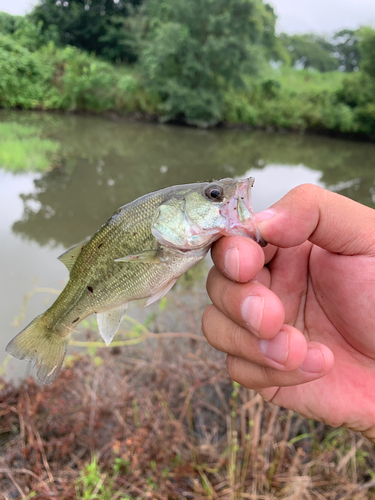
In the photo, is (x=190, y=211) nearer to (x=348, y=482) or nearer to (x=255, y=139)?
(x=348, y=482)

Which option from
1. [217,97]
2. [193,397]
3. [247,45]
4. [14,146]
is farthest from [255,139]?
[193,397]

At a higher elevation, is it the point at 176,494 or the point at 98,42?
the point at 98,42

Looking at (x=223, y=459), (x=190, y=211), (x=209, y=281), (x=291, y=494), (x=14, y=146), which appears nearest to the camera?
(x=190, y=211)

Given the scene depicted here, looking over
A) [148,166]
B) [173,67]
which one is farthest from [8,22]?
[148,166]

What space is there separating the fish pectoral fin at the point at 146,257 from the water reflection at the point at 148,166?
4756 mm

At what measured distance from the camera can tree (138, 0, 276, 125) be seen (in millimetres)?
18250

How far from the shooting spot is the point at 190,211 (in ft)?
4.69

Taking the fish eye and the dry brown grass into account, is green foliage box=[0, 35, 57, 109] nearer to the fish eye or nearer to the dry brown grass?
the dry brown grass

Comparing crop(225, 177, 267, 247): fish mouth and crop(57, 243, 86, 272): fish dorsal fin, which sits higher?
crop(225, 177, 267, 247): fish mouth

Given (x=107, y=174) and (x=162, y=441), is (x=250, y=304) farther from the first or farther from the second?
(x=107, y=174)

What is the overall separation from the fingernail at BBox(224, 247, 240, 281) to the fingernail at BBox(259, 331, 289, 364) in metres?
0.33

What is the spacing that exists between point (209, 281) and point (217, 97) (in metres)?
21.4

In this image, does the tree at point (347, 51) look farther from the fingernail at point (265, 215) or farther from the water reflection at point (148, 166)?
the fingernail at point (265, 215)

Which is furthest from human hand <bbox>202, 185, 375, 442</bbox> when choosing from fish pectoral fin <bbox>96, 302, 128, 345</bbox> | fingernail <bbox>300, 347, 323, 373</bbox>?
fish pectoral fin <bbox>96, 302, 128, 345</bbox>
